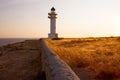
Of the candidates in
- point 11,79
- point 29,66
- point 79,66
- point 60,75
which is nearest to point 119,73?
point 79,66

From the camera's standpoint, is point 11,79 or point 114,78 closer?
point 114,78

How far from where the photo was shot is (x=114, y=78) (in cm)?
840

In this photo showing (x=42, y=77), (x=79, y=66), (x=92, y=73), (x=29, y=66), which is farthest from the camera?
(x=29, y=66)

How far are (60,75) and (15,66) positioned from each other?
8781 mm

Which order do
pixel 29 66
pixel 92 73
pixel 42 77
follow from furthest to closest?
pixel 29 66 → pixel 42 77 → pixel 92 73

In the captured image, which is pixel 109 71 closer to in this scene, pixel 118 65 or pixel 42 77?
pixel 118 65

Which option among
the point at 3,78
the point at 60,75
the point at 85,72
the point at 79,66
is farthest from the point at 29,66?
the point at 60,75

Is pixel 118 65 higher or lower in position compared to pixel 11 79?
higher

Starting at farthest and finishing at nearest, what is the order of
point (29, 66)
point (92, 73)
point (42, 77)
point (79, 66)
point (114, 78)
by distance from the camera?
point (29, 66), point (79, 66), point (42, 77), point (92, 73), point (114, 78)

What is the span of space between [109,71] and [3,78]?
4545 mm

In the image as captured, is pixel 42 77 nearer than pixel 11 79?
Yes

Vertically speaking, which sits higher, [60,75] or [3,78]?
[60,75]

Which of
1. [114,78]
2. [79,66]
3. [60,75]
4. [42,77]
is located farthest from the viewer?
[79,66]

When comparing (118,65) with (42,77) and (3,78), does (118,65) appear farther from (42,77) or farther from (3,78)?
(3,78)
